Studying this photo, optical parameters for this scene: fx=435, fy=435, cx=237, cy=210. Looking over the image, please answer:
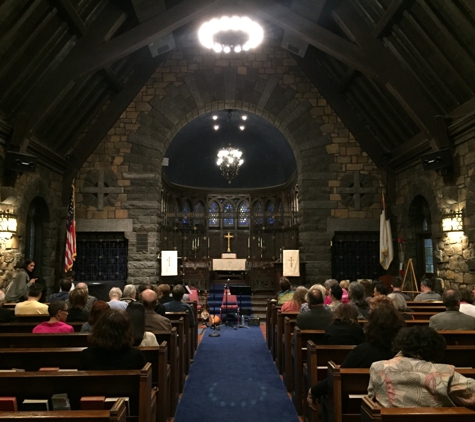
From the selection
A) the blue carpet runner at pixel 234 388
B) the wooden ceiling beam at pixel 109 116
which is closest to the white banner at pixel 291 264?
the blue carpet runner at pixel 234 388

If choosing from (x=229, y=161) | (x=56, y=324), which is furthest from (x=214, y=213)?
(x=56, y=324)

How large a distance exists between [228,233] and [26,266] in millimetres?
9578

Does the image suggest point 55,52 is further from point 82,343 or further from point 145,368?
point 145,368

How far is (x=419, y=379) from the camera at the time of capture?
2445 millimetres

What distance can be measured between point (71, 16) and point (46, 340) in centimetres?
602

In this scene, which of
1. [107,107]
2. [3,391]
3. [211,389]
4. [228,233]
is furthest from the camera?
[228,233]

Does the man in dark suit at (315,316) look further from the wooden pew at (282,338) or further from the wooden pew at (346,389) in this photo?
the wooden pew at (346,389)

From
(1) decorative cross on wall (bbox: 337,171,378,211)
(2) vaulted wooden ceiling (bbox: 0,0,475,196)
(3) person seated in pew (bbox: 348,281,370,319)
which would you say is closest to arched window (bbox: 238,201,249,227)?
(1) decorative cross on wall (bbox: 337,171,378,211)

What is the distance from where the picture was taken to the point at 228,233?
1719cm

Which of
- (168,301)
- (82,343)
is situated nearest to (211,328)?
(168,301)

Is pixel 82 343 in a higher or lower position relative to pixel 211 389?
higher

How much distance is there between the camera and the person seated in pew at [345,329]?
4.09 m

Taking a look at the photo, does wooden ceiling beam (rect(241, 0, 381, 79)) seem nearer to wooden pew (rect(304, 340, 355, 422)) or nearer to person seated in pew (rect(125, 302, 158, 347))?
wooden pew (rect(304, 340, 355, 422))

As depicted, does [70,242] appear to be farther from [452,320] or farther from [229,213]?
[452,320]
